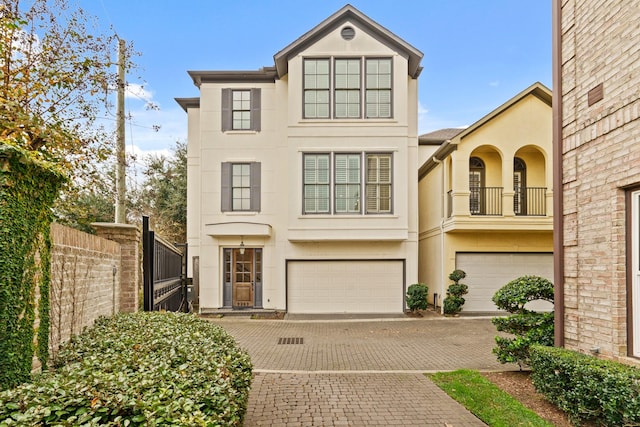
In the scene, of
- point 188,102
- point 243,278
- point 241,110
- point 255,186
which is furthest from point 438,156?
point 188,102

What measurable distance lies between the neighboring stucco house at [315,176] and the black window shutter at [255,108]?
37 mm

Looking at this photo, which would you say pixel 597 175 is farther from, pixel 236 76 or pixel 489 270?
pixel 236 76

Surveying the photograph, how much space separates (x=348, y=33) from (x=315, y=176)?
5213 millimetres

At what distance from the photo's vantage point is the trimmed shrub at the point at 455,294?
14412 mm

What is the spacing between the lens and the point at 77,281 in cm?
528

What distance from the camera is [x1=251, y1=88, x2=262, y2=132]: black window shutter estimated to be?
1550 centimetres

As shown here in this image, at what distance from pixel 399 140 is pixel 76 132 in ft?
32.8

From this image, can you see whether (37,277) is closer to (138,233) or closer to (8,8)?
(138,233)

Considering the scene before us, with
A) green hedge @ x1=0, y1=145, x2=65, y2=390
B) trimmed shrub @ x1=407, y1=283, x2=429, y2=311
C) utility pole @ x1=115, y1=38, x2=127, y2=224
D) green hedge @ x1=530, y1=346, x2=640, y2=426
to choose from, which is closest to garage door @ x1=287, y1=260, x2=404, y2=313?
trimmed shrub @ x1=407, y1=283, x2=429, y2=311

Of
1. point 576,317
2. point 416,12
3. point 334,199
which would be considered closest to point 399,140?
point 334,199

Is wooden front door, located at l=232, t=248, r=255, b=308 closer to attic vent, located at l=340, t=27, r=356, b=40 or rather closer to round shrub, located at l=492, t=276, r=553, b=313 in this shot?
attic vent, located at l=340, t=27, r=356, b=40

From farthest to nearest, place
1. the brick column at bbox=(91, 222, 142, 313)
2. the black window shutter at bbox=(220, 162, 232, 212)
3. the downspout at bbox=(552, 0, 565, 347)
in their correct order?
1. the black window shutter at bbox=(220, 162, 232, 212)
2. the brick column at bbox=(91, 222, 142, 313)
3. the downspout at bbox=(552, 0, 565, 347)

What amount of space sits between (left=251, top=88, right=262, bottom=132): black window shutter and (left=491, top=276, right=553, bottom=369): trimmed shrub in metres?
11.0

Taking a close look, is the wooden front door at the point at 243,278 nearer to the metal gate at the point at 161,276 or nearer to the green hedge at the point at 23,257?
the metal gate at the point at 161,276
